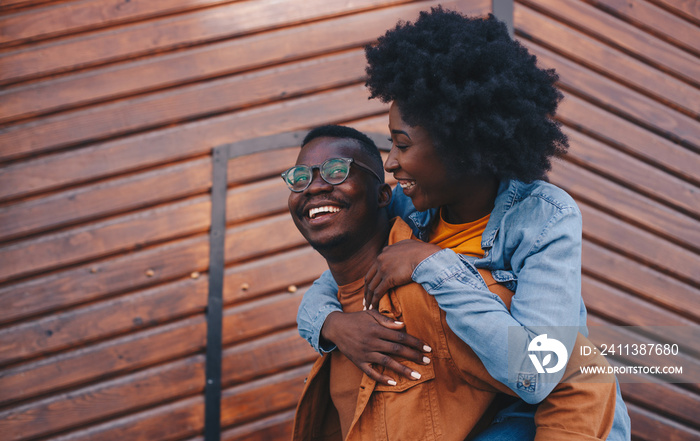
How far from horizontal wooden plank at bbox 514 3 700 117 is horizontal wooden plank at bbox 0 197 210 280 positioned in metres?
2.44

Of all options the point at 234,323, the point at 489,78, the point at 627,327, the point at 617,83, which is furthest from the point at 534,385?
the point at 617,83

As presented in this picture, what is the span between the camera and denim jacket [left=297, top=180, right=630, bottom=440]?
1513 millimetres

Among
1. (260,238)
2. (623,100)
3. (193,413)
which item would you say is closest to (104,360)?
(193,413)

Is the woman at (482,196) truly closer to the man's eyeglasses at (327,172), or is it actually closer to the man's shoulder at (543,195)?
the man's shoulder at (543,195)

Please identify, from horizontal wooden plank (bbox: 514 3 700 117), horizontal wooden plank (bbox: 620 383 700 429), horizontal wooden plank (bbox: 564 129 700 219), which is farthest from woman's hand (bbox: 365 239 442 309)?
horizontal wooden plank (bbox: 620 383 700 429)

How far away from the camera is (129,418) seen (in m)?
3.45

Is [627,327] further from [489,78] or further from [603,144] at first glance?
[489,78]

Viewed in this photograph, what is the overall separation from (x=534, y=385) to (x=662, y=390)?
110 inches

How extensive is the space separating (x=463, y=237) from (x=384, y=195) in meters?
0.36

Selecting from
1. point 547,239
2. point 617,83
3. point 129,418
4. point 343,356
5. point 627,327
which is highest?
point 617,83

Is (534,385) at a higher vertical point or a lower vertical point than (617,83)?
lower

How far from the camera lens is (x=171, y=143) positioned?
3.55 meters

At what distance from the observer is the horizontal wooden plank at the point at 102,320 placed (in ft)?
11.2

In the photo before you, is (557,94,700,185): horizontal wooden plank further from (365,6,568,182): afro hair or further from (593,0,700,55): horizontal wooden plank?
(365,6,568,182): afro hair
